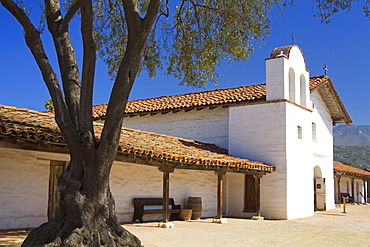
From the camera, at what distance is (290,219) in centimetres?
1706

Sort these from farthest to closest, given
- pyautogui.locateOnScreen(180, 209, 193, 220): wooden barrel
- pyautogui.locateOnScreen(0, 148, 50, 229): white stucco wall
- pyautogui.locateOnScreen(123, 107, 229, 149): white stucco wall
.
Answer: pyautogui.locateOnScreen(123, 107, 229, 149): white stucco wall → pyautogui.locateOnScreen(180, 209, 193, 220): wooden barrel → pyautogui.locateOnScreen(0, 148, 50, 229): white stucco wall

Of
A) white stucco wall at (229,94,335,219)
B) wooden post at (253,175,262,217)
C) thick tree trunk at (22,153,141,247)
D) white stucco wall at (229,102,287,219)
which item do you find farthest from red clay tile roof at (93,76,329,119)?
thick tree trunk at (22,153,141,247)

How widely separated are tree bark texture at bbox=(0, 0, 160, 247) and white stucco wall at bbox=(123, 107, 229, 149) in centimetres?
1177

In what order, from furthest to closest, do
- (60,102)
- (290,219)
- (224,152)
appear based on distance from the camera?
(224,152)
(290,219)
(60,102)

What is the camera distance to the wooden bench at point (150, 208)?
1398 centimetres

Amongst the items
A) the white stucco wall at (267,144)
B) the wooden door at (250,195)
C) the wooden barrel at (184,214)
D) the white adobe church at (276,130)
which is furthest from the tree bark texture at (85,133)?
the wooden door at (250,195)

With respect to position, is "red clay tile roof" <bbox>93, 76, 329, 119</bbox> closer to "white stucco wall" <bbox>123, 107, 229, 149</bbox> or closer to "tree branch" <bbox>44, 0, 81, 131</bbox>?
"white stucco wall" <bbox>123, 107, 229, 149</bbox>

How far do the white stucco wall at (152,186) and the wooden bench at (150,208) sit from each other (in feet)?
0.56

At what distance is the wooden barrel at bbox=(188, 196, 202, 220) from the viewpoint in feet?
52.0

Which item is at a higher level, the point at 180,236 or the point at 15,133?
the point at 15,133

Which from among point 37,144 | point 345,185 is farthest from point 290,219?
point 345,185

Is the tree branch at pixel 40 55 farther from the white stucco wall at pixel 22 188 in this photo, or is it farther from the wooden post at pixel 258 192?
the wooden post at pixel 258 192

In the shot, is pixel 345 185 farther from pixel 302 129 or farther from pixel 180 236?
pixel 180 236

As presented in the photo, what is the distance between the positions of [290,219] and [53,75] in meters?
12.2
